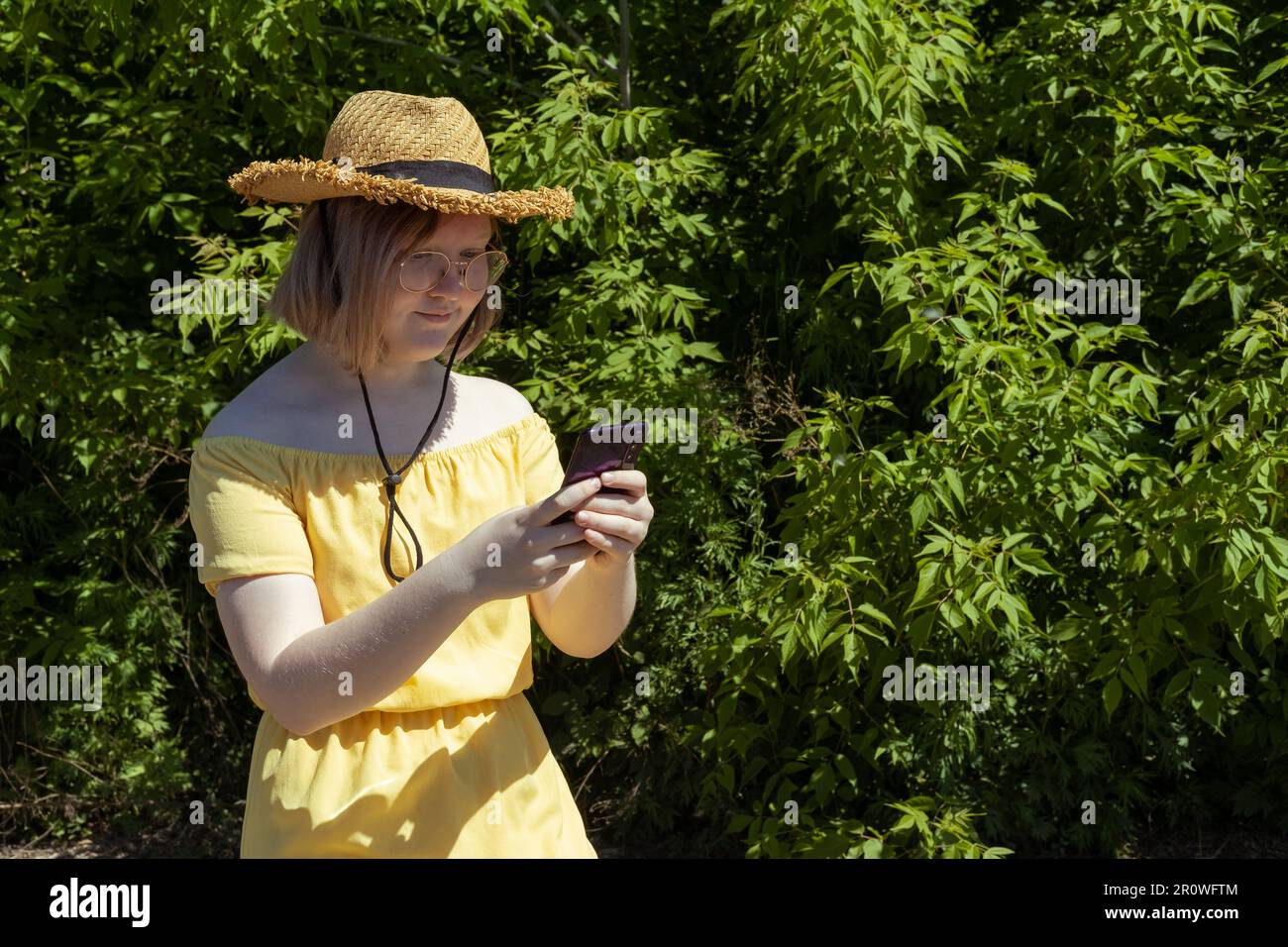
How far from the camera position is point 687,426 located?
3.72 m

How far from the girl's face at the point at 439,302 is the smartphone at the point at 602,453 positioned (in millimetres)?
277

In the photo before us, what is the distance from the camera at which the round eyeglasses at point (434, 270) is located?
1598 millimetres

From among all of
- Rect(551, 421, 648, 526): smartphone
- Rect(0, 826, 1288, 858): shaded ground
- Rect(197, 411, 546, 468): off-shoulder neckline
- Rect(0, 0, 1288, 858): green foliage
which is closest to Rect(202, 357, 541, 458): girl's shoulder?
Rect(197, 411, 546, 468): off-shoulder neckline

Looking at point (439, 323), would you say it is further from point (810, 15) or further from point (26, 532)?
point (26, 532)

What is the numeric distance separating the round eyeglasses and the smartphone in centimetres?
29

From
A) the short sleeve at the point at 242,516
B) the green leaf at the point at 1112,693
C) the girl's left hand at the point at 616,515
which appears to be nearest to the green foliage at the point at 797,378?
the green leaf at the point at 1112,693

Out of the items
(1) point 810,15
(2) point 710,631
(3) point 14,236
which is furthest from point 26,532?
(1) point 810,15

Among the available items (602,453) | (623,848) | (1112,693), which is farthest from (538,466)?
(623,848)

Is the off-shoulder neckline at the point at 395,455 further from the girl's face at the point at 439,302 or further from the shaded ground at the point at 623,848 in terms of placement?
the shaded ground at the point at 623,848

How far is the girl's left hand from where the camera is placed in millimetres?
1419

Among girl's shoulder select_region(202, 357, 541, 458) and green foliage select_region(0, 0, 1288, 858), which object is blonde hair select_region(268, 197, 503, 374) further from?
green foliage select_region(0, 0, 1288, 858)

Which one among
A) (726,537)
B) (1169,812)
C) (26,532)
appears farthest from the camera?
(26,532)

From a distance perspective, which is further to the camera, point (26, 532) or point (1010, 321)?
point (26, 532)

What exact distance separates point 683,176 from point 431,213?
2.33m
